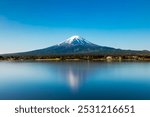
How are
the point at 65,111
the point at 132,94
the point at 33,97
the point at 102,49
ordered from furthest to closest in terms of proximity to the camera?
the point at 102,49 < the point at 132,94 < the point at 33,97 < the point at 65,111

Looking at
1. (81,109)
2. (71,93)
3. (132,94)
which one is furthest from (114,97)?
(81,109)

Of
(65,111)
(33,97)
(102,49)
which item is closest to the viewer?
(65,111)

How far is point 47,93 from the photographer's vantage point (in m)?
8.07

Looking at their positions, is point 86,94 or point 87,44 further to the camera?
point 87,44

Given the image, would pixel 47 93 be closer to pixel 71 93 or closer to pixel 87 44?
pixel 71 93

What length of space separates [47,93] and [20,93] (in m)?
0.69

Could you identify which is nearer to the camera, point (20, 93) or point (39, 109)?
point (39, 109)

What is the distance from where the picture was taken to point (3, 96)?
24.6 ft

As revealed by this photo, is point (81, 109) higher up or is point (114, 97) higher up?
point (81, 109)

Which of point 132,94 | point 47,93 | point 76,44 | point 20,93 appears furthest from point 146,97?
point 76,44

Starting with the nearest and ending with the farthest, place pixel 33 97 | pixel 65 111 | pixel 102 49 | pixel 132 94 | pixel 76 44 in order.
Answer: pixel 65 111, pixel 33 97, pixel 132 94, pixel 102 49, pixel 76 44

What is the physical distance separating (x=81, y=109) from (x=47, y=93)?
4.04m

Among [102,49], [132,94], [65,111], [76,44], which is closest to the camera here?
[65,111]

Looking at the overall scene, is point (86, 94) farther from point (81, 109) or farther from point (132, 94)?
point (81, 109)
